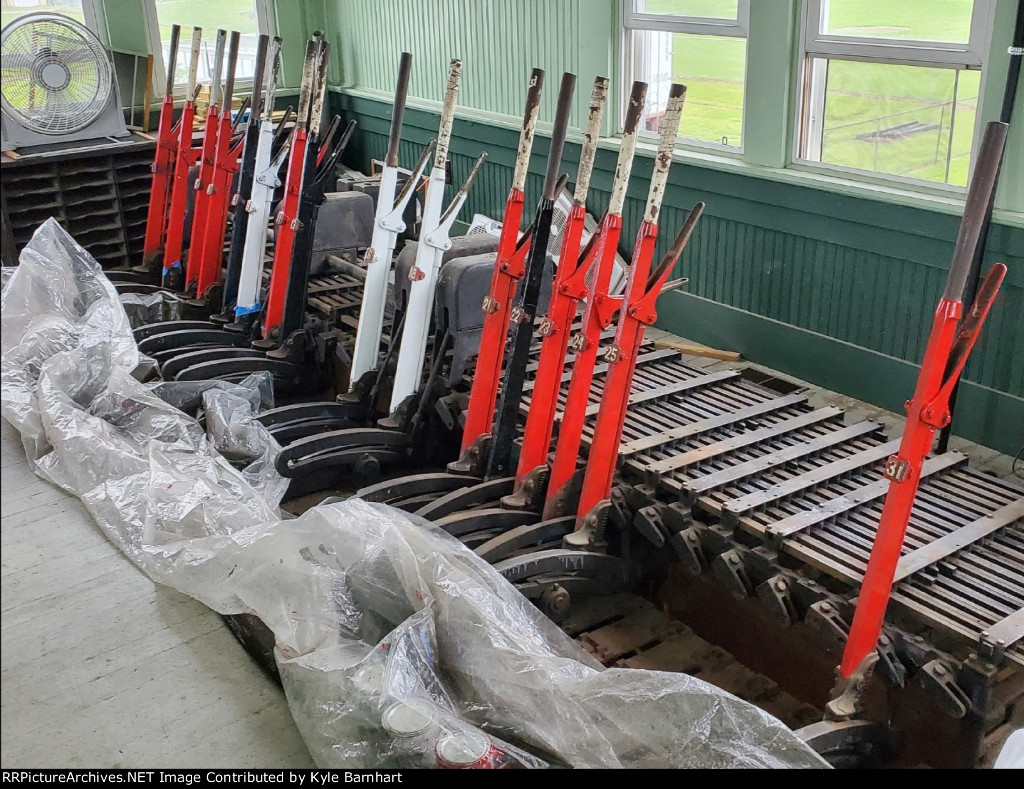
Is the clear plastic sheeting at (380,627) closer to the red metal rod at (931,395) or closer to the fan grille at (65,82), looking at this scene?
the red metal rod at (931,395)

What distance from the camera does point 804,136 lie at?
3.95m

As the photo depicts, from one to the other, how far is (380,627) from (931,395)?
4.49 ft

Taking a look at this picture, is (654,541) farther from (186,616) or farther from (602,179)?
(602,179)

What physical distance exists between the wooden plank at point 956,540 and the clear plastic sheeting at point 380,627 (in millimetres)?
715

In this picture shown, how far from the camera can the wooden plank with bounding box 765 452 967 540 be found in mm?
2580

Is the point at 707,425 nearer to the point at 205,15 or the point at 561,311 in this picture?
the point at 561,311

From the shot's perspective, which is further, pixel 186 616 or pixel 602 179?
pixel 602 179

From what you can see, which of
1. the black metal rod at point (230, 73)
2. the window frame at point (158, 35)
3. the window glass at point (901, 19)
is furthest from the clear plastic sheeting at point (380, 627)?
the window frame at point (158, 35)

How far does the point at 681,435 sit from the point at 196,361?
7.29ft

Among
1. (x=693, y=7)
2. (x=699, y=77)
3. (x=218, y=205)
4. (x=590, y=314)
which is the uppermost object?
(x=693, y=7)

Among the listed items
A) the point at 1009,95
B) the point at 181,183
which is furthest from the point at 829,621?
the point at 181,183

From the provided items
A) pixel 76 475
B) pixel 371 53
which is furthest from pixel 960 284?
pixel 371 53

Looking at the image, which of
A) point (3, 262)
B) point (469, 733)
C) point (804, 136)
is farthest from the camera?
point (804, 136)

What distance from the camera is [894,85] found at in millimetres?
3641
